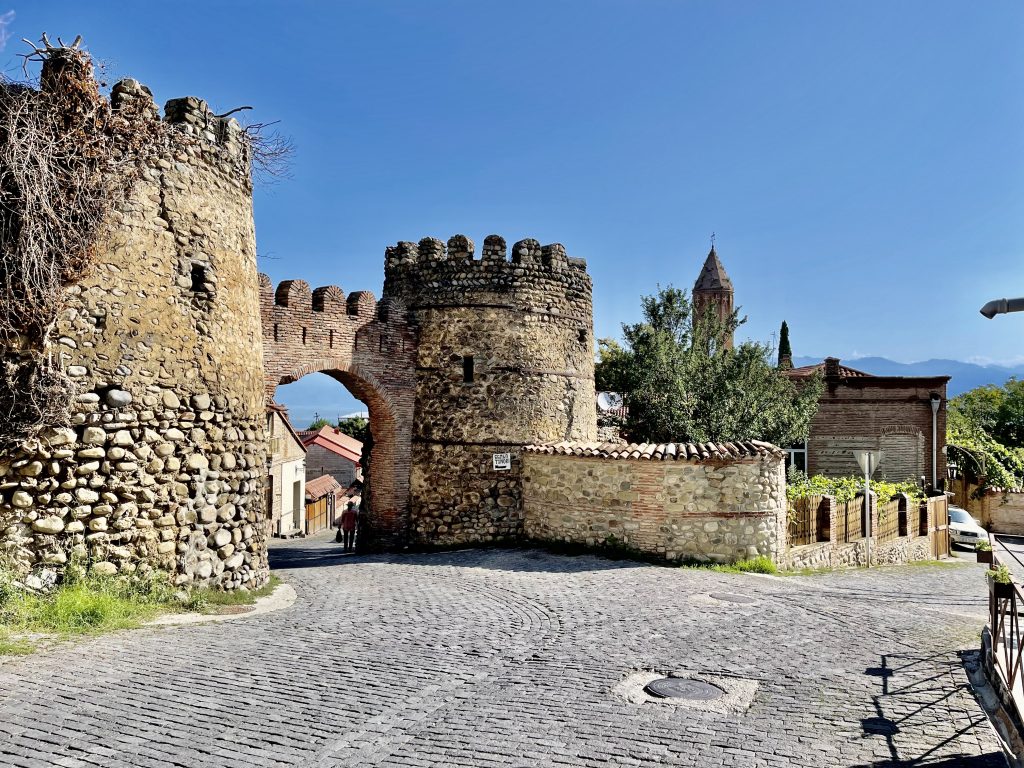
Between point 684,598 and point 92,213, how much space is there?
8.27 metres

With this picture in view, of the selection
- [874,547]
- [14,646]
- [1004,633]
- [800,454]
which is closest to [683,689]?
[1004,633]

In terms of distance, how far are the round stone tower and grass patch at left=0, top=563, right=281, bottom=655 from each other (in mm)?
7268

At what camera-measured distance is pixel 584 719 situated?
17.8 feet

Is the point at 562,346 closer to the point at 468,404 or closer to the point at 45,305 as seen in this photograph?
the point at 468,404

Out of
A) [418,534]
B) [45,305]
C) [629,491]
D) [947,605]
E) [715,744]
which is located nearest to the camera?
[715,744]

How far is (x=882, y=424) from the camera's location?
27.1 metres

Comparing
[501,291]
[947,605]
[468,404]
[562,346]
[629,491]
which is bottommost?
[947,605]

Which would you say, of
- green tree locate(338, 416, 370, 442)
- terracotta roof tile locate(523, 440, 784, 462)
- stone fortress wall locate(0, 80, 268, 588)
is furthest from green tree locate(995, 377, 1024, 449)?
stone fortress wall locate(0, 80, 268, 588)

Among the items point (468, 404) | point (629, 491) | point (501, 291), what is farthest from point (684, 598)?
point (501, 291)

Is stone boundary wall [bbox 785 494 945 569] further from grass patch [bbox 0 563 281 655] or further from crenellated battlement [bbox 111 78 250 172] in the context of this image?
crenellated battlement [bbox 111 78 250 172]

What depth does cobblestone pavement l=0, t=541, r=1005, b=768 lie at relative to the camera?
15.8ft

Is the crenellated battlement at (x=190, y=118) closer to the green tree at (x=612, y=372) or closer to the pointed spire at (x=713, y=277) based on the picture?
the green tree at (x=612, y=372)

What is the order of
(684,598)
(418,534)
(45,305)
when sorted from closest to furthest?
(45,305), (684,598), (418,534)

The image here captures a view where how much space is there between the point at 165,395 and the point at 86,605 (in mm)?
2348
